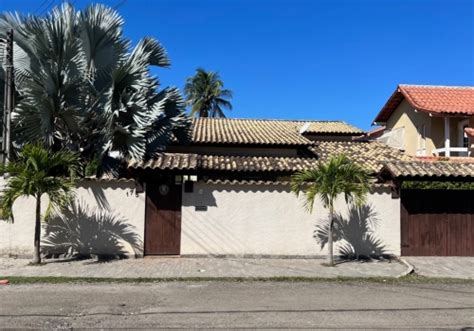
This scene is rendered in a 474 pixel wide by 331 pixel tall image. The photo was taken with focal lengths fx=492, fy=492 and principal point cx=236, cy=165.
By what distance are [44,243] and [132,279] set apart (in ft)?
12.4

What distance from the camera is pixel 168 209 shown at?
1324cm

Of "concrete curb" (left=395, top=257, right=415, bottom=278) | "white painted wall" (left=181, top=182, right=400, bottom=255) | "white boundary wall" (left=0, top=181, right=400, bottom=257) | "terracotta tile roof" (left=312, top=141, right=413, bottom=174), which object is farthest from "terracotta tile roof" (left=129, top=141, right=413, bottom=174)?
"concrete curb" (left=395, top=257, right=415, bottom=278)

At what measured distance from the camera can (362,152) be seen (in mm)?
21422

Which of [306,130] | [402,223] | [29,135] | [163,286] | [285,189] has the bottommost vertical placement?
[163,286]

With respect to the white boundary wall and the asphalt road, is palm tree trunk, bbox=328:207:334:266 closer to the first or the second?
the white boundary wall

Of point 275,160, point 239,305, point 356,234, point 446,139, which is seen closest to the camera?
point 239,305

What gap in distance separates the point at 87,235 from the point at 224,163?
5.64 meters

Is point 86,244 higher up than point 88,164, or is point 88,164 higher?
point 88,164

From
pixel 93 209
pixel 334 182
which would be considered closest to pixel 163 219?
pixel 93 209

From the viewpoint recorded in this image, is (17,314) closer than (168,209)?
Yes

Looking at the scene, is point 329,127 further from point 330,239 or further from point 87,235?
point 87,235

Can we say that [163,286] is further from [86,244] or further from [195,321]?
[86,244]

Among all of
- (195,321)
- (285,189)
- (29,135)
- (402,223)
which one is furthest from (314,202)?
(29,135)

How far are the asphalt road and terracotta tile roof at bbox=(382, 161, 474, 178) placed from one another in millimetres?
4004
